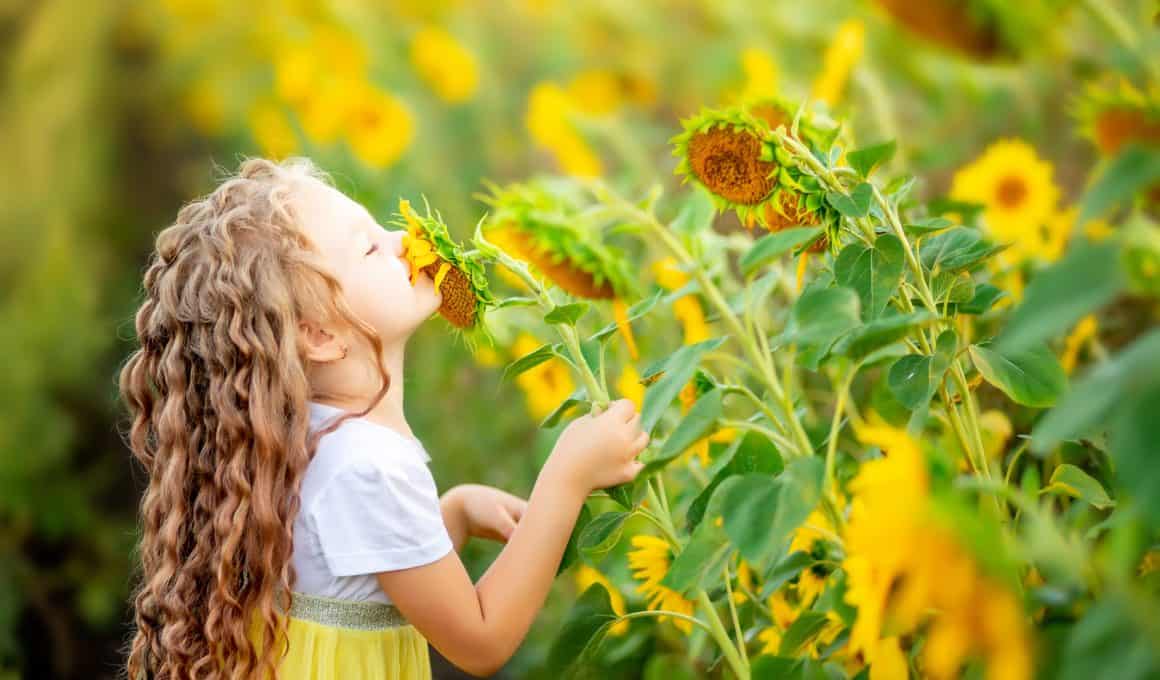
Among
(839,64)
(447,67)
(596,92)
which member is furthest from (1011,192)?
(447,67)

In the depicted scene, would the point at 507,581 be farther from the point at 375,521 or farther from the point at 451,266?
the point at 451,266

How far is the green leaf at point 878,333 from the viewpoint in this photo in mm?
617

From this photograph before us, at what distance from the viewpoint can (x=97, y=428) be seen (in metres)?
2.41

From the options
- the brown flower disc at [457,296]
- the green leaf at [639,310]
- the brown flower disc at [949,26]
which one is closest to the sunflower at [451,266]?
the brown flower disc at [457,296]

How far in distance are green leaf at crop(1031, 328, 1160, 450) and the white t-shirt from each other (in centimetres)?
49

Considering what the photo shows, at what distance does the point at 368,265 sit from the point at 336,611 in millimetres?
259

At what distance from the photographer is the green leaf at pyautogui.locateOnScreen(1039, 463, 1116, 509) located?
0.73 m

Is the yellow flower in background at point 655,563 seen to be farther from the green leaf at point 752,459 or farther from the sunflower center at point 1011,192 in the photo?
the sunflower center at point 1011,192

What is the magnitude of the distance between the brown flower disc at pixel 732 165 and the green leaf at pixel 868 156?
6 cm

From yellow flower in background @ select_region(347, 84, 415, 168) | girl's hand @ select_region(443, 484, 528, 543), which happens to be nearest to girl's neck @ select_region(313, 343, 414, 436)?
A: girl's hand @ select_region(443, 484, 528, 543)

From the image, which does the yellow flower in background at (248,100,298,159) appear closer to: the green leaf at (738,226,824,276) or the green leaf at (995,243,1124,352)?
the green leaf at (738,226,824,276)

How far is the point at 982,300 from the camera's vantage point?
801 millimetres

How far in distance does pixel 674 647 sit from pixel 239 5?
7.88 ft

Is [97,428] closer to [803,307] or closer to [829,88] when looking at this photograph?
[829,88]
